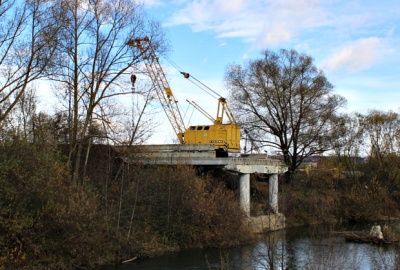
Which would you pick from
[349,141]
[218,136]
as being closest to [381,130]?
[349,141]

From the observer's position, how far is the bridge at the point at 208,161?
26.8 m

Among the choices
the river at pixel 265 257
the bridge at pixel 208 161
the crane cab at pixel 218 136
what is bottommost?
the river at pixel 265 257

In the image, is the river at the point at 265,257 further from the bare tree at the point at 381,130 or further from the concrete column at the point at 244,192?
the bare tree at the point at 381,130

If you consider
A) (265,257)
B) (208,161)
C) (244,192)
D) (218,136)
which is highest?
(218,136)

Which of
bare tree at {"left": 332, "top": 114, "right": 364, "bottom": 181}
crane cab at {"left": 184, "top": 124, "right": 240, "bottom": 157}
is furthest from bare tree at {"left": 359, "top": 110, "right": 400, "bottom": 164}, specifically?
→ crane cab at {"left": 184, "top": 124, "right": 240, "bottom": 157}

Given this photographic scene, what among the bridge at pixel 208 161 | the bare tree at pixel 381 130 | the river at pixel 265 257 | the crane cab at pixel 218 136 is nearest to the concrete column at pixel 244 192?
the bridge at pixel 208 161

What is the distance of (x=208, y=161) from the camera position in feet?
101

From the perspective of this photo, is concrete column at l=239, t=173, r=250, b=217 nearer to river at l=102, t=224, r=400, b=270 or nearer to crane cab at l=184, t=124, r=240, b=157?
river at l=102, t=224, r=400, b=270

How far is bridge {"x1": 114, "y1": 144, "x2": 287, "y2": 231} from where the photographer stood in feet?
87.8

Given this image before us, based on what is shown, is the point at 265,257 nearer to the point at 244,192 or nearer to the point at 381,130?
the point at 244,192

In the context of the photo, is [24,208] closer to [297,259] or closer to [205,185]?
[205,185]

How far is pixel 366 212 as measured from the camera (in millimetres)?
37875

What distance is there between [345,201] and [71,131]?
2571 cm

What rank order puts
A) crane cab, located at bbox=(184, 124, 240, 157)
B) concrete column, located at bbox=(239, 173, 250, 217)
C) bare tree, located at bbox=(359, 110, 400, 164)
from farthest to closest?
bare tree, located at bbox=(359, 110, 400, 164) → crane cab, located at bbox=(184, 124, 240, 157) → concrete column, located at bbox=(239, 173, 250, 217)
